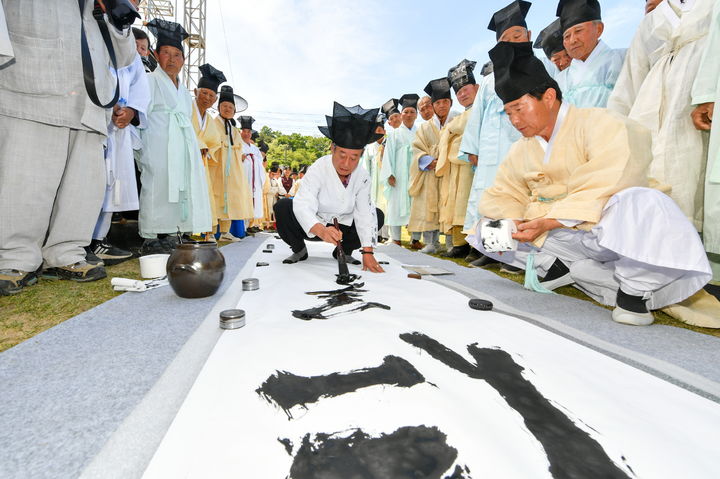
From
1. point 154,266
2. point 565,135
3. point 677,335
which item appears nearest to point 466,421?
point 677,335

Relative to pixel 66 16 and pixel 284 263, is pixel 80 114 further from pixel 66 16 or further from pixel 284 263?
pixel 284 263

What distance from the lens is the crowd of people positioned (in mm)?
1535

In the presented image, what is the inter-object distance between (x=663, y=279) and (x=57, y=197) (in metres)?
3.25

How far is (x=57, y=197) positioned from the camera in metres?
2.10

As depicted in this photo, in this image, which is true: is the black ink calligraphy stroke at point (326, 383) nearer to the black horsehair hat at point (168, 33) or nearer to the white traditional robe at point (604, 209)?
the white traditional robe at point (604, 209)

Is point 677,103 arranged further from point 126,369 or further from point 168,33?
point 168,33

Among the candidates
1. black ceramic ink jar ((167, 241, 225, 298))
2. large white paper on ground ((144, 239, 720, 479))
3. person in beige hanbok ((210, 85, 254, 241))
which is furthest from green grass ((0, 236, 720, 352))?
person in beige hanbok ((210, 85, 254, 241))

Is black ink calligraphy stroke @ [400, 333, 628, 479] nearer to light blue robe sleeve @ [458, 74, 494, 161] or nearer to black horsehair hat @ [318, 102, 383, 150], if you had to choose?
black horsehair hat @ [318, 102, 383, 150]

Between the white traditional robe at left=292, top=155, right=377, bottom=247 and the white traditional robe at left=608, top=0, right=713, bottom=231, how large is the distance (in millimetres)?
1927

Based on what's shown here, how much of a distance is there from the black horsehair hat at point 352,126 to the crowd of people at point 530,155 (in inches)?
0.9

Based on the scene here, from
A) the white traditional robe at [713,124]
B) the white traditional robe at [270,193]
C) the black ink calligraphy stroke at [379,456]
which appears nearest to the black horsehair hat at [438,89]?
the white traditional robe at [713,124]

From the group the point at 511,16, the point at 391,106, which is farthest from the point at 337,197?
the point at 391,106

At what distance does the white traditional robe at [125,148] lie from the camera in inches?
106

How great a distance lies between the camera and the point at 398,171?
527cm
